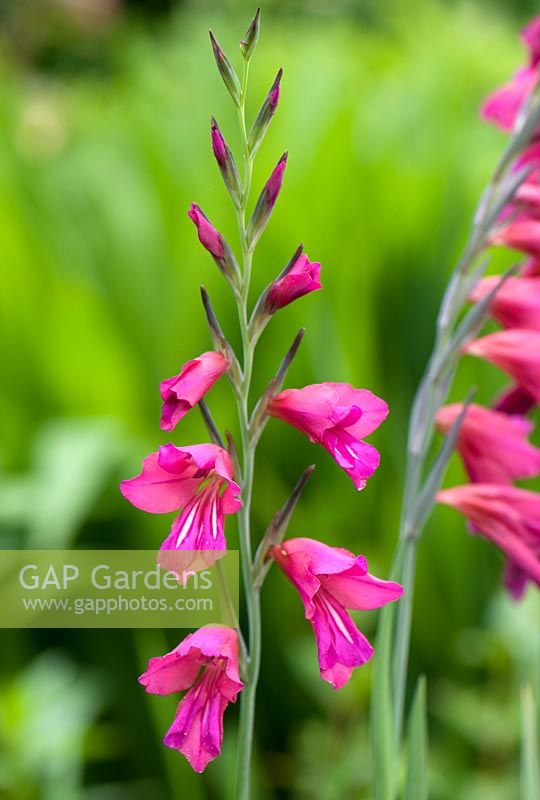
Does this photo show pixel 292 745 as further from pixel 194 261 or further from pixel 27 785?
pixel 194 261

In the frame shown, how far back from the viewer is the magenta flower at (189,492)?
0.45 metres

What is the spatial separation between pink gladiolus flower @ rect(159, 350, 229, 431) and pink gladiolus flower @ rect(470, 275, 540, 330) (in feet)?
0.95

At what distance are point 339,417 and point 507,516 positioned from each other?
10.2 inches

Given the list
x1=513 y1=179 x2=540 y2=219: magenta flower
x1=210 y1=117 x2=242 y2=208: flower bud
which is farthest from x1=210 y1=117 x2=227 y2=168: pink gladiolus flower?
x1=513 y1=179 x2=540 y2=219: magenta flower

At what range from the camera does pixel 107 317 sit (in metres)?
1.76

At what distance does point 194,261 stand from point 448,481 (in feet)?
1.80

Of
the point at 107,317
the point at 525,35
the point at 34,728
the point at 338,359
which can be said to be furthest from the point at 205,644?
the point at 107,317

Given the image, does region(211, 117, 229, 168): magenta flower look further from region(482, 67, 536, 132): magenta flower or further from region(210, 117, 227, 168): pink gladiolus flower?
region(482, 67, 536, 132): magenta flower

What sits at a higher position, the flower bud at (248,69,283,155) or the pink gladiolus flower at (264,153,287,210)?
the flower bud at (248,69,283,155)

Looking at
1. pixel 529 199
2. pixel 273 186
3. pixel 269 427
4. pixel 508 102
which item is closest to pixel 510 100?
pixel 508 102

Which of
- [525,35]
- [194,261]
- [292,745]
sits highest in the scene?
[525,35]

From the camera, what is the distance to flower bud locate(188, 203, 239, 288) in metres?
0.45

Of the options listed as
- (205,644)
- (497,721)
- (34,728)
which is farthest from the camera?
(497,721)

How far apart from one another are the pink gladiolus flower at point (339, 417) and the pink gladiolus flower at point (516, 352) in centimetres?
23
